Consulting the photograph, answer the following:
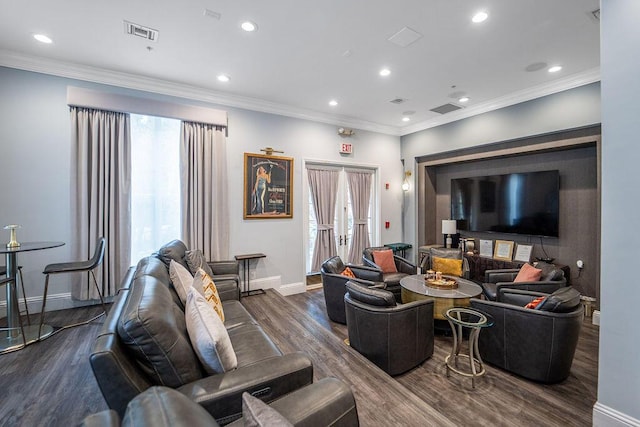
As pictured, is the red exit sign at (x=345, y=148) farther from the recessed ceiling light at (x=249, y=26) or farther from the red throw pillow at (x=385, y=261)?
the recessed ceiling light at (x=249, y=26)

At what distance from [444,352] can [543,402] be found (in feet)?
2.87

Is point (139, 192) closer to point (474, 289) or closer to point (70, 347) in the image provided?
point (70, 347)

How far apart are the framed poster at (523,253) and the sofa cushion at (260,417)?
4911 mm

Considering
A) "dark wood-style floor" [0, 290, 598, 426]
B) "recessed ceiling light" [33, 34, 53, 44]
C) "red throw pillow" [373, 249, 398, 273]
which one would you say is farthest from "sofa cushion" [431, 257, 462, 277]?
"recessed ceiling light" [33, 34, 53, 44]

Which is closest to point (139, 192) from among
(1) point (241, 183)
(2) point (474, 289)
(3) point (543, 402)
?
(1) point (241, 183)

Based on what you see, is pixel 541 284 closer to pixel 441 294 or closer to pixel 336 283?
pixel 441 294

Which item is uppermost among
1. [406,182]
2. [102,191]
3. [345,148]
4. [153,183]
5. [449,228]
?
[345,148]

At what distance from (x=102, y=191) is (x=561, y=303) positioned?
16.8 feet

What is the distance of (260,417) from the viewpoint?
832 millimetres

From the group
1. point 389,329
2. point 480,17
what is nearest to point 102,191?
point 389,329

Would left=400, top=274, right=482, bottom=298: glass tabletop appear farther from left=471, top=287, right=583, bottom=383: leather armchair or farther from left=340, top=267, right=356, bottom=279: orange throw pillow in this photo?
left=340, top=267, right=356, bottom=279: orange throw pillow

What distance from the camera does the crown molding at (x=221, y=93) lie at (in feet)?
10.8

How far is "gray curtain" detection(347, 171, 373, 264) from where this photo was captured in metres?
5.73

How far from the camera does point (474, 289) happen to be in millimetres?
3355
